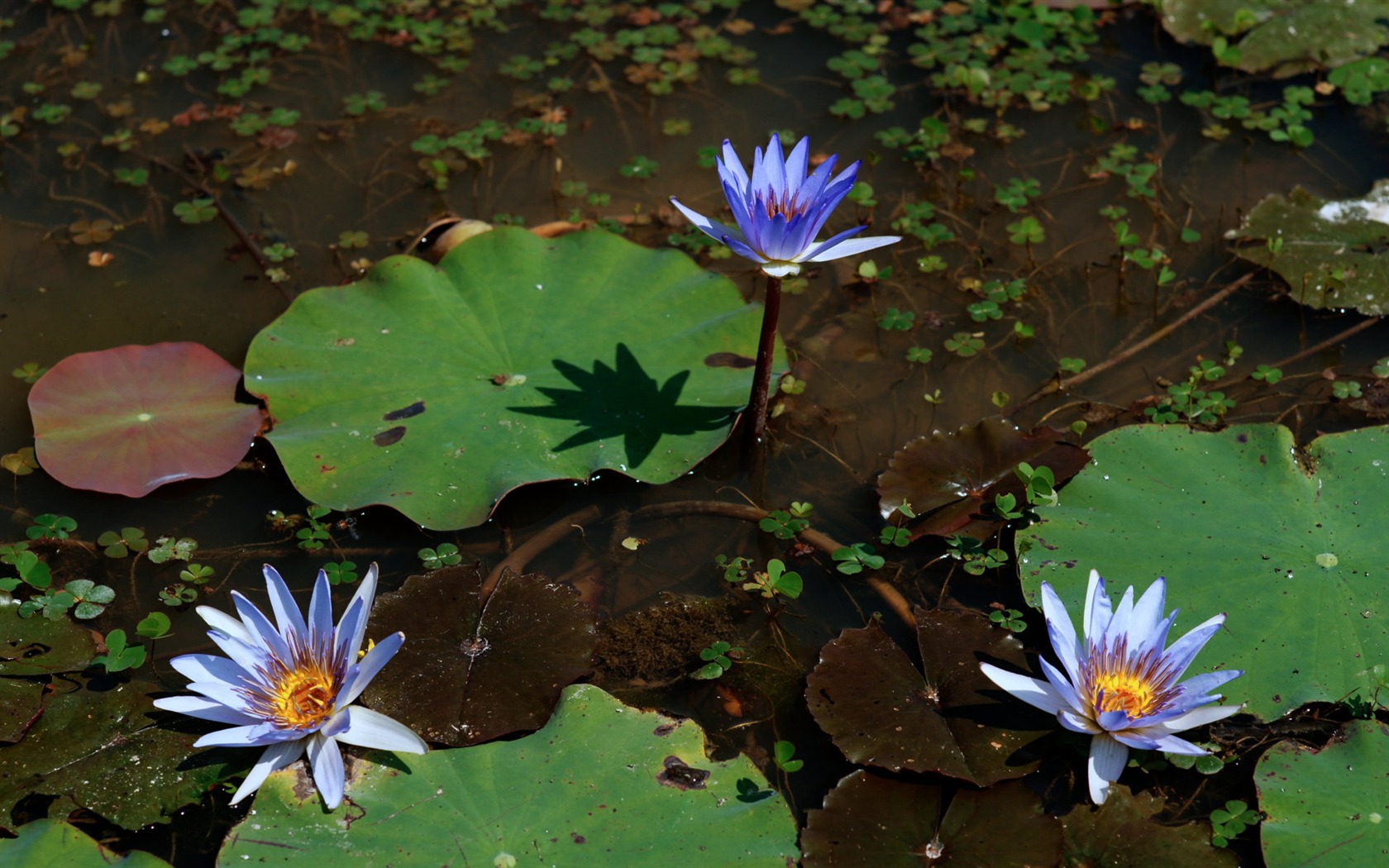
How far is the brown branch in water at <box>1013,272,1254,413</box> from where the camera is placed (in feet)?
11.9

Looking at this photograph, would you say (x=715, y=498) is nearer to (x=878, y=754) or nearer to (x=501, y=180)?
(x=878, y=754)

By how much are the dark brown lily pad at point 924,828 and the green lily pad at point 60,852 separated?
57.4 inches

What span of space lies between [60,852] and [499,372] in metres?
1.69

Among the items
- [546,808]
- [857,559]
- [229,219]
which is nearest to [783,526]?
[857,559]

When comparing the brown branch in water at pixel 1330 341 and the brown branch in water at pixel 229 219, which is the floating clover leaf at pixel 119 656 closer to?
the brown branch in water at pixel 229 219

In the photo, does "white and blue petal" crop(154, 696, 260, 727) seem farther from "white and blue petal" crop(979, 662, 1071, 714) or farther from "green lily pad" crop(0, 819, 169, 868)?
"white and blue petal" crop(979, 662, 1071, 714)

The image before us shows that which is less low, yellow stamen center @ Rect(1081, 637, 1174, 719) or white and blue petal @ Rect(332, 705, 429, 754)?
yellow stamen center @ Rect(1081, 637, 1174, 719)

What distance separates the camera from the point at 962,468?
3.22 meters

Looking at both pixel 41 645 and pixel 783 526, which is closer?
pixel 41 645

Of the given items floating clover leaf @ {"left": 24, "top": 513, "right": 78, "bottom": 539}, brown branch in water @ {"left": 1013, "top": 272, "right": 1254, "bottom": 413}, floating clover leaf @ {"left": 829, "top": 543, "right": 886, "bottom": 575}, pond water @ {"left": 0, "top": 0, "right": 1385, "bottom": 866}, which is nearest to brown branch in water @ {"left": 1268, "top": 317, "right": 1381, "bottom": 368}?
pond water @ {"left": 0, "top": 0, "right": 1385, "bottom": 866}

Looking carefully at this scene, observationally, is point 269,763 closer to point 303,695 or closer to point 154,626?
point 303,695

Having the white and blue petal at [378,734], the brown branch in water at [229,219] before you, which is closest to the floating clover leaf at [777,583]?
the white and blue petal at [378,734]

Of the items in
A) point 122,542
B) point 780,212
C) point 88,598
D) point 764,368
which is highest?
point 780,212

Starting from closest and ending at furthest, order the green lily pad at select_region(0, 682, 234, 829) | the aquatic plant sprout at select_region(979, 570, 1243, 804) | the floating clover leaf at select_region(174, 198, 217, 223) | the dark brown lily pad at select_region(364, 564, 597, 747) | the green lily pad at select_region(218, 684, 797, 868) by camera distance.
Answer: the green lily pad at select_region(218, 684, 797, 868) < the aquatic plant sprout at select_region(979, 570, 1243, 804) < the green lily pad at select_region(0, 682, 234, 829) < the dark brown lily pad at select_region(364, 564, 597, 747) < the floating clover leaf at select_region(174, 198, 217, 223)
